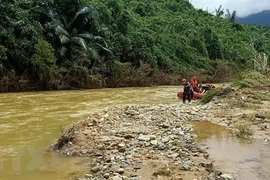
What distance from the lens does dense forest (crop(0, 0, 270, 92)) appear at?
79.9 ft

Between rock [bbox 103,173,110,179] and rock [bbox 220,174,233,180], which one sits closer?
rock [bbox 220,174,233,180]

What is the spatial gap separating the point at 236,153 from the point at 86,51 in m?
20.7

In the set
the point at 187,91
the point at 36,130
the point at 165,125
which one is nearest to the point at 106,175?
the point at 165,125

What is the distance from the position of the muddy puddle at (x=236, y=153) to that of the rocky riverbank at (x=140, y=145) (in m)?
0.23

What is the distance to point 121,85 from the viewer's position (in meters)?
29.6

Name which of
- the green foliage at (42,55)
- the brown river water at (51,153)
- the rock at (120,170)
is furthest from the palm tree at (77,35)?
the rock at (120,170)

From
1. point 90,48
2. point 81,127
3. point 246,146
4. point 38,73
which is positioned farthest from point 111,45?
point 246,146

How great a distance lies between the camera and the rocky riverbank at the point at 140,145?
6.45 meters

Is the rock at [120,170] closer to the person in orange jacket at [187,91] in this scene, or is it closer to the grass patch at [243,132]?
the grass patch at [243,132]

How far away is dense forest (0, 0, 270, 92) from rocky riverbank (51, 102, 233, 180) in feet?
41.0

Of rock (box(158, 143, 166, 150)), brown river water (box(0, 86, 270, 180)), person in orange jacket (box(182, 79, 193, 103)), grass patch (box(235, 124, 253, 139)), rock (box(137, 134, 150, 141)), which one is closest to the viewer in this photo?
brown river water (box(0, 86, 270, 180))

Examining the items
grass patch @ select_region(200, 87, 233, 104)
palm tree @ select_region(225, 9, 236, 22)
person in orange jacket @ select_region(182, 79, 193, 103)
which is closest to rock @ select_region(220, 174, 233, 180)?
grass patch @ select_region(200, 87, 233, 104)

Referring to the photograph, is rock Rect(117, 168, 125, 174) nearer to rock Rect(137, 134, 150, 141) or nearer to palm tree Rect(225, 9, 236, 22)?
rock Rect(137, 134, 150, 141)

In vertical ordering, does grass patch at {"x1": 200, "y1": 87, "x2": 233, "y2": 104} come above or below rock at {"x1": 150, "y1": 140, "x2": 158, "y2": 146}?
above
